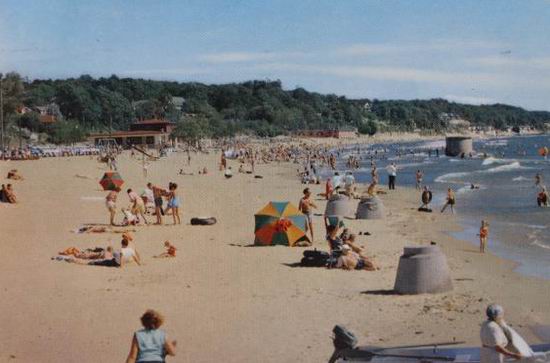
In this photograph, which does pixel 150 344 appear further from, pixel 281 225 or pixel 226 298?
pixel 281 225

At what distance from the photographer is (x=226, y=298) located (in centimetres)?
1047

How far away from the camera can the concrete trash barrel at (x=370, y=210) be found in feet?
68.7

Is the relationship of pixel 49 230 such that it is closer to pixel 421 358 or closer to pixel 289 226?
pixel 289 226

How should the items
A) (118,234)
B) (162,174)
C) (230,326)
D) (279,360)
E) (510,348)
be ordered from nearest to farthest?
(510,348) < (279,360) < (230,326) < (118,234) < (162,174)

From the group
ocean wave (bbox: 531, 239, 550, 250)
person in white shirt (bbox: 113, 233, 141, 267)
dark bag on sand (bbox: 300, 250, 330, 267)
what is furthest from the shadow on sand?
ocean wave (bbox: 531, 239, 550, 250)

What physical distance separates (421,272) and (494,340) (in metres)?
4.45

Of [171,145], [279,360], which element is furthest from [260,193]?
[171,145]

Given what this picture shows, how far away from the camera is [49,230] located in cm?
1689

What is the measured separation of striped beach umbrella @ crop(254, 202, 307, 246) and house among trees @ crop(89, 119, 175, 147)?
72.3 meters

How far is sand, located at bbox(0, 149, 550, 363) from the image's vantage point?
27.1 ft

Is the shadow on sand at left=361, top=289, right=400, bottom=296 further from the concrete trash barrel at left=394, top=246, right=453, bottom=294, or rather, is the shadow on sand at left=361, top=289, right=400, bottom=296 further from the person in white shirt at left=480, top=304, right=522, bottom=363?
the person in white shirt at left=480, top=304, right=522, bottom=363

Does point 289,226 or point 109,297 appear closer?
point 109,297

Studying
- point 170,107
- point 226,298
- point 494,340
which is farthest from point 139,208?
point 170,107

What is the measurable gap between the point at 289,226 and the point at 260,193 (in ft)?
56.2
